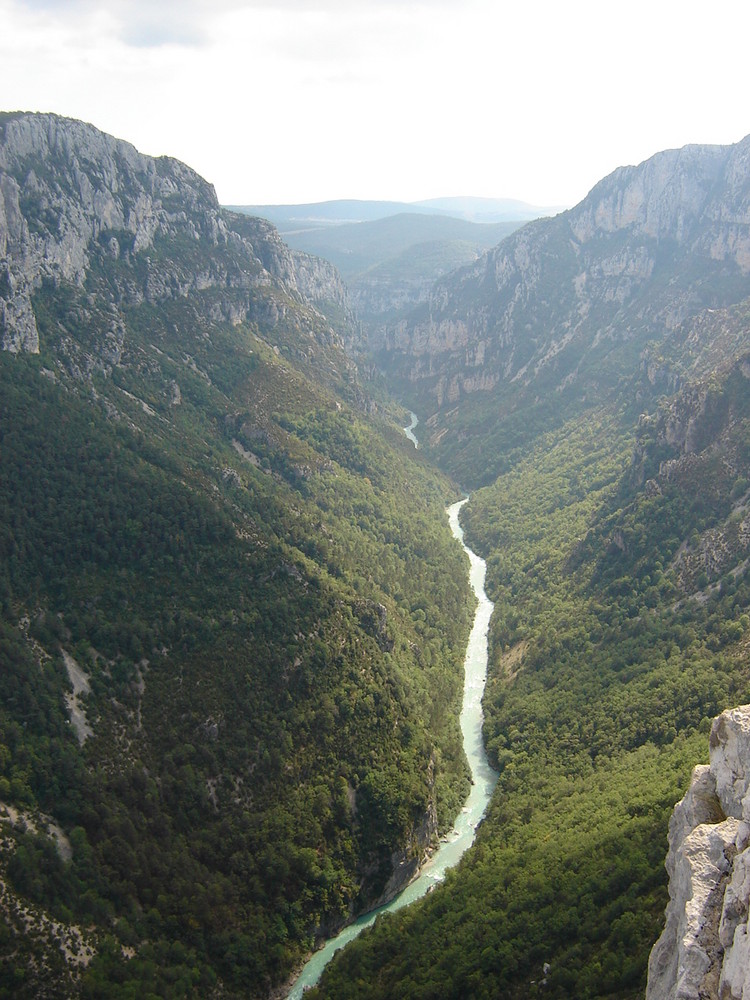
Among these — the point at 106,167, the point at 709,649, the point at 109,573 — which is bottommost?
the point at 709,649

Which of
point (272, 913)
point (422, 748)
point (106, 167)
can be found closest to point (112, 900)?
point (272, 913)

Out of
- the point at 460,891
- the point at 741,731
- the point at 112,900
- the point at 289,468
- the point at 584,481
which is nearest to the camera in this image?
the point at 741,731

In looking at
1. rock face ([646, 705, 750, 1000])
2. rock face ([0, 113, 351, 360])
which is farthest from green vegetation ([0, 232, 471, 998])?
rock face ([646, 705, 750, 1000])

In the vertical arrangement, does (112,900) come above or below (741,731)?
below

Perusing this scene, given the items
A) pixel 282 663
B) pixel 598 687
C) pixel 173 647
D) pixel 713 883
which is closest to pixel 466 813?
pixel 598 687

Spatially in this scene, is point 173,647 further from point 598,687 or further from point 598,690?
point 598,687

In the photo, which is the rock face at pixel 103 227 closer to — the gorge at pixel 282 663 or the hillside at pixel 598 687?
the gorge at pixel 282 663

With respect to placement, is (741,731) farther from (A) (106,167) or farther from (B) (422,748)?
(A) (106,167)

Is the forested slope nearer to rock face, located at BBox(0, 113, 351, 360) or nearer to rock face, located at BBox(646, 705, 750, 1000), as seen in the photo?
rock face, located at BBox(646, 705, 750, 1000)
